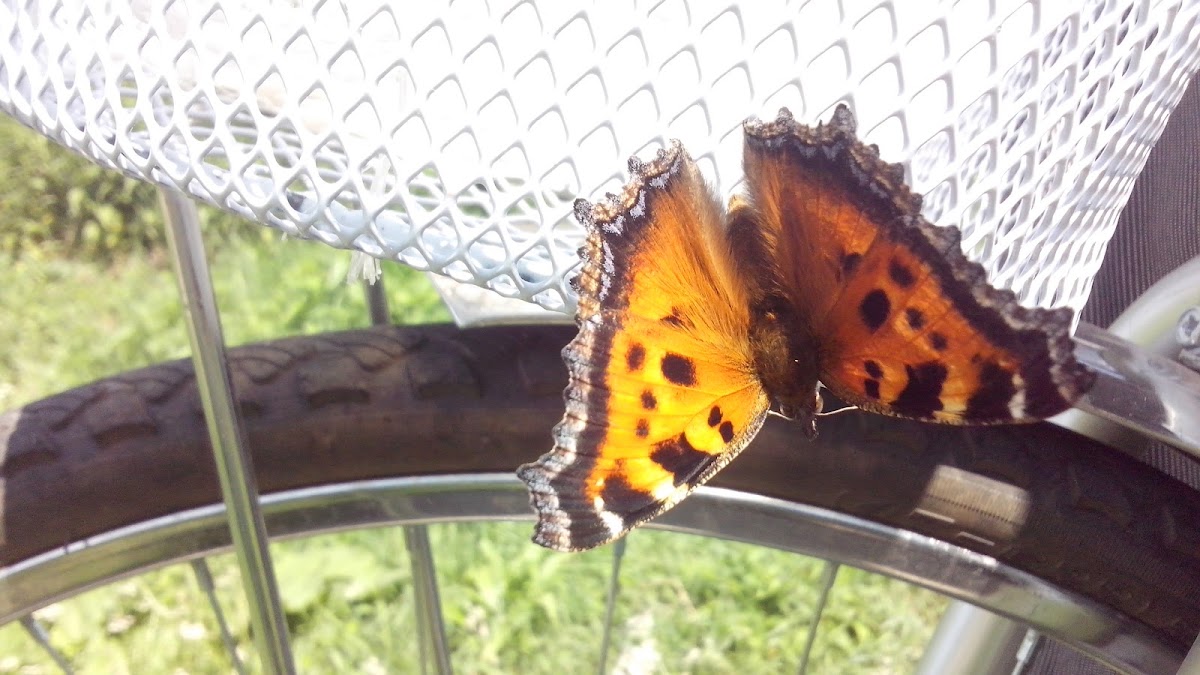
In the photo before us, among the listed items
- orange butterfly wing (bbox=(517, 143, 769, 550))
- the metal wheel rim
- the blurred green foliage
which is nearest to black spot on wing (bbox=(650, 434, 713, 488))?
orange butterfly wing (bbox=(517, 143, 769, 550))

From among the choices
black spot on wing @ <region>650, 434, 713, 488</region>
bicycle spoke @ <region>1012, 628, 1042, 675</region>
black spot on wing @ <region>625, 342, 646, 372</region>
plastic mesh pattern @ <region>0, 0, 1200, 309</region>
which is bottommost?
bicycle spoke @ <region>1012, 628, 1042, 675</region>

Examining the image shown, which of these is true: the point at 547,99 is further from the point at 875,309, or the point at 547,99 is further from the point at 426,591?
the point at 426,591

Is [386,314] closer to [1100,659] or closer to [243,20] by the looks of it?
[243,20]

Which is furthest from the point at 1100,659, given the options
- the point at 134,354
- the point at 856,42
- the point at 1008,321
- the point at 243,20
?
the point at 134,354

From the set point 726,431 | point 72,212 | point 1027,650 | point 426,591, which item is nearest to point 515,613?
point 426,591

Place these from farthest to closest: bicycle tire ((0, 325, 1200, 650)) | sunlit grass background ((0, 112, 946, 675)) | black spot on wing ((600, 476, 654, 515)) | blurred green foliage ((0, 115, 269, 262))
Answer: blurred green foliage ((0, 115, 269, 262)), sunlit grass background ((0, 112, 946, 675)), bicycle tire ((0, 325, 1200, 650)), black spot on wing ((600, 476, 654, 515))

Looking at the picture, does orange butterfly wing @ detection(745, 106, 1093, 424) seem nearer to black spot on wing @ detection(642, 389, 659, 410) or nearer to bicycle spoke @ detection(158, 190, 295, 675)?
black spot on wing @ detection(642, 389, 659, 410)
